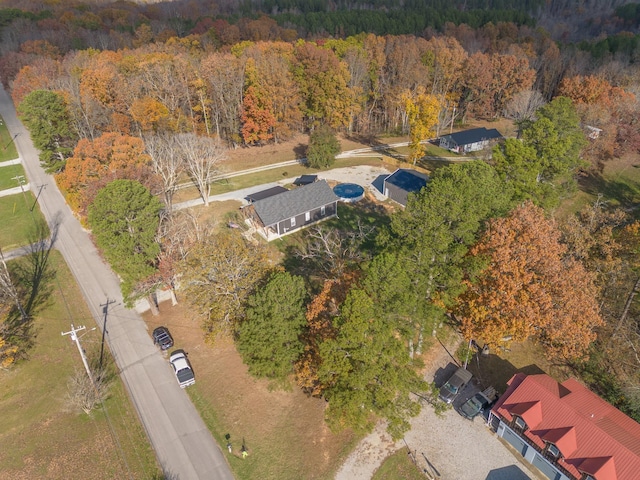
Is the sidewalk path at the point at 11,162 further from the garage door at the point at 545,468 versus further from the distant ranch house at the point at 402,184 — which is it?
the garage door at the point at 545,468

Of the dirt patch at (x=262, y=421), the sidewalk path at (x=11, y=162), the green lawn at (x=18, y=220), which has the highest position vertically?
the sidewalk path at (x=11, y=162)

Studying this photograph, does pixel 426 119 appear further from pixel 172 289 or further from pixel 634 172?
pixel 172 289

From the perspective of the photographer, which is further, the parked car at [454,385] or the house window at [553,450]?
the parked car at [454,385]

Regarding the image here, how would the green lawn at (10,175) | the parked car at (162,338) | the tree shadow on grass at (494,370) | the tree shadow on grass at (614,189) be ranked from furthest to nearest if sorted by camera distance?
the green lawn at (10,175) → the tree shadow on grass at (614,189) → the parked car at (162,338) → the tree shadow on grass at (494,370)

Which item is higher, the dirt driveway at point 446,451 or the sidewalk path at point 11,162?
the sidewalk path at point 11,162

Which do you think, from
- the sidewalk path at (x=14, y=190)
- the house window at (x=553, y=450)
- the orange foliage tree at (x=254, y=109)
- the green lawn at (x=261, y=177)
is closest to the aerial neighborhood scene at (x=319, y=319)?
the house window at (x=553, y=450)

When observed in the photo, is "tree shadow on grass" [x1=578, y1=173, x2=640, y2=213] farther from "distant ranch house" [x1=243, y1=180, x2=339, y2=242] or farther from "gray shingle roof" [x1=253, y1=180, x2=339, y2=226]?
"distant ranch house" [x1=243, y1=180, x2=339, y2=242]

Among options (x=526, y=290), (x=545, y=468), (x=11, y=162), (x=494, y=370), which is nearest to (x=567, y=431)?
(x=545, y=468)
